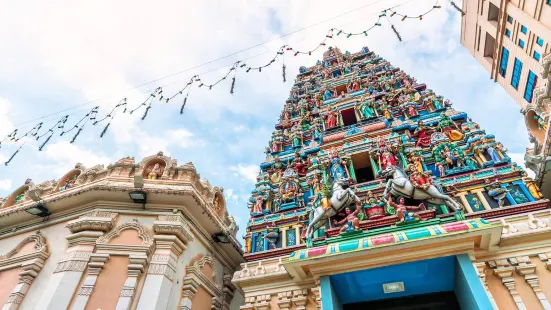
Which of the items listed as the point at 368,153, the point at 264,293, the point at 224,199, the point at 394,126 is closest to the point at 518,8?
the point at 394,126

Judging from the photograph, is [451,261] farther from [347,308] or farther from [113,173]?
[113,173]

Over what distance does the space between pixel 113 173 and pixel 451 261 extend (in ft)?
36.1

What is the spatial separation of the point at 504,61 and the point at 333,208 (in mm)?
25166

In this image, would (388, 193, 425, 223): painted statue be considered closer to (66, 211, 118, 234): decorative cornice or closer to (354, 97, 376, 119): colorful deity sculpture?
(354, 97, 376, 119): colorful deity sculpture

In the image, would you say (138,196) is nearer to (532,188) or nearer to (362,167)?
(362,167)

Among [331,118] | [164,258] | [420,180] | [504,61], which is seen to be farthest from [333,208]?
[504,61]

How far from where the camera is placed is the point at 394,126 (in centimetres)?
1418

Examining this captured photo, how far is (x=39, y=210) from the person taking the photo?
10.6m

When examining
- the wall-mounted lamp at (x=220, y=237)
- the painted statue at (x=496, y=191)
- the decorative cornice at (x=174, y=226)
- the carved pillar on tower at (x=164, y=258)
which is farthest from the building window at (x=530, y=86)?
the carved pillar on tower at (x=164, y=258)

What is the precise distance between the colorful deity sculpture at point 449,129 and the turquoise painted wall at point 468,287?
641cm

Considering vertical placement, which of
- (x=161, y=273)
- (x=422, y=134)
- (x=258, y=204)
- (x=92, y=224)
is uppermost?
(x=422, y=134)

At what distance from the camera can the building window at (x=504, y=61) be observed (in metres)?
25.2

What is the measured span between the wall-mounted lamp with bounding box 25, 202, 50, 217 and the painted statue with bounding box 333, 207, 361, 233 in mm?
9936

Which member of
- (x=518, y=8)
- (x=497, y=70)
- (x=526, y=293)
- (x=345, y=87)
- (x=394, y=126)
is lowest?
(x=526, y=293)
